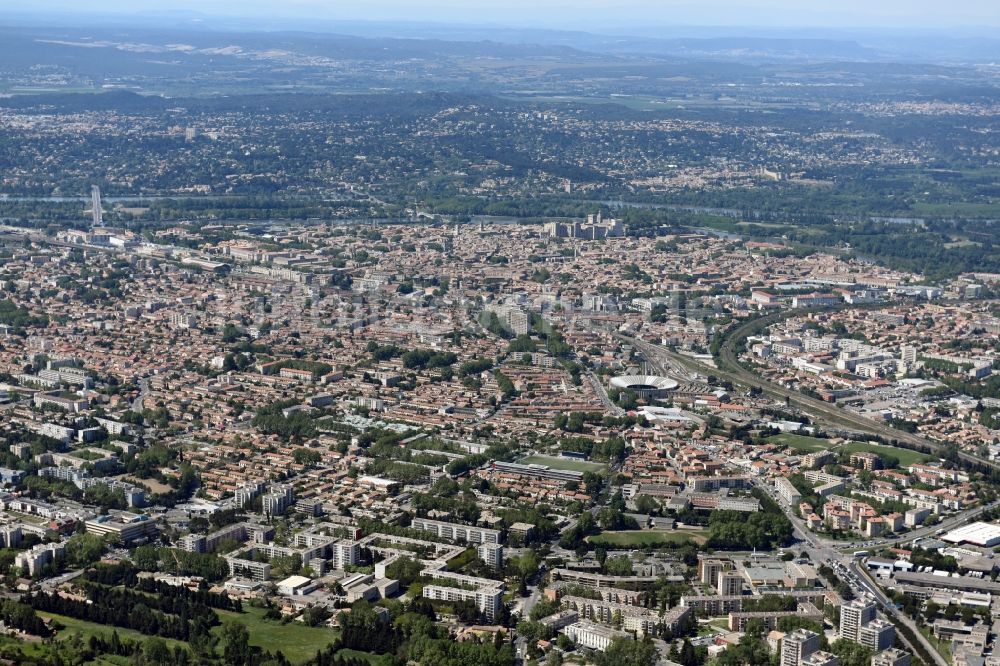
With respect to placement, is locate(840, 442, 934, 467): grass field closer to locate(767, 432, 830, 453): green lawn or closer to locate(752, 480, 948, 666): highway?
locate(767, 432, 830, 453): green lawn

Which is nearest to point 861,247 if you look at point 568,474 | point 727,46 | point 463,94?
point 568,474

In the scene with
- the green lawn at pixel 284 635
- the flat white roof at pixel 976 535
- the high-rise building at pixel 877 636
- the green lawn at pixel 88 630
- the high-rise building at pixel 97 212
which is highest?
the high-rise building at pixel 877 636

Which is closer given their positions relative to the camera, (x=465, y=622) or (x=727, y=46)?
(x=465, y=622)

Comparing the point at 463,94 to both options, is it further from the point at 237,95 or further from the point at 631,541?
the point at 631,541

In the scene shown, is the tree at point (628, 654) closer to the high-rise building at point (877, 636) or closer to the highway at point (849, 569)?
the high-rise building at point (877, 636)

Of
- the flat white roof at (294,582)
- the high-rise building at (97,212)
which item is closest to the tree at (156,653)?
the flat white roof at (294,582)

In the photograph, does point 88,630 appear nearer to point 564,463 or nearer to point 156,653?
point 156,653

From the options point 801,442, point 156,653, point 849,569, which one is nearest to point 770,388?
point 801,442
